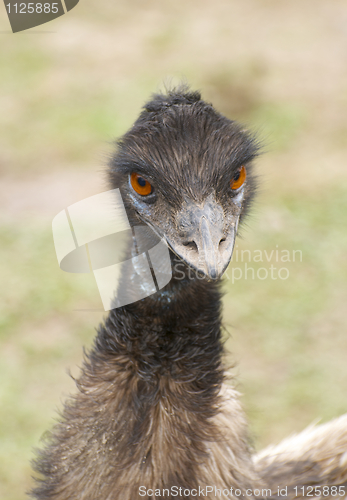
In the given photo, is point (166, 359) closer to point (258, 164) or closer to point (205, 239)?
point (205, 239)

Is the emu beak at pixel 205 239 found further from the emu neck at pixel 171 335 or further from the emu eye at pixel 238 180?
the emu neck at pixel 171 335

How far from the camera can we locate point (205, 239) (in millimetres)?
1864

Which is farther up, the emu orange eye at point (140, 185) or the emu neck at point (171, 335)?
the emu orange eye at point (140, 185)

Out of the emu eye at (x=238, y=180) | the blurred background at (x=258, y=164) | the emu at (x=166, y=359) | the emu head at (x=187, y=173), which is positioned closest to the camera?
the emu head at (x=187, y=173)

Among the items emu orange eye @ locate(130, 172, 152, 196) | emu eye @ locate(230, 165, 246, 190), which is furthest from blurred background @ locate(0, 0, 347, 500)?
emu eye @ locate(230, 165, 246, 190)

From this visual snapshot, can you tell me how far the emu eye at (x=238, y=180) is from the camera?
215cm

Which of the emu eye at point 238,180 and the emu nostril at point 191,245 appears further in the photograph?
the emu eye at point 238,180

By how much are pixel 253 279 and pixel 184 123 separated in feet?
10.9

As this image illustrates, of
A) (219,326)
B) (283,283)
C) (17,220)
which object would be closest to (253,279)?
(283,283)

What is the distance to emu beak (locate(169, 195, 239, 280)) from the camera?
71.5 inches

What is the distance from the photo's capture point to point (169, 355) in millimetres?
2209

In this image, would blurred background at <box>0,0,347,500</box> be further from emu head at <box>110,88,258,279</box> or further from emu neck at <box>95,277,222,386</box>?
emu head at <box>110,88,258,279</box>

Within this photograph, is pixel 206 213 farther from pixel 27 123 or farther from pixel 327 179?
pixel 27 123

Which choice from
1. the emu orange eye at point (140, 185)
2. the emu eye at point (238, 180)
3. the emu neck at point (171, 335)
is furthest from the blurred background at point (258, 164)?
the emu eye at point (238, 180)
